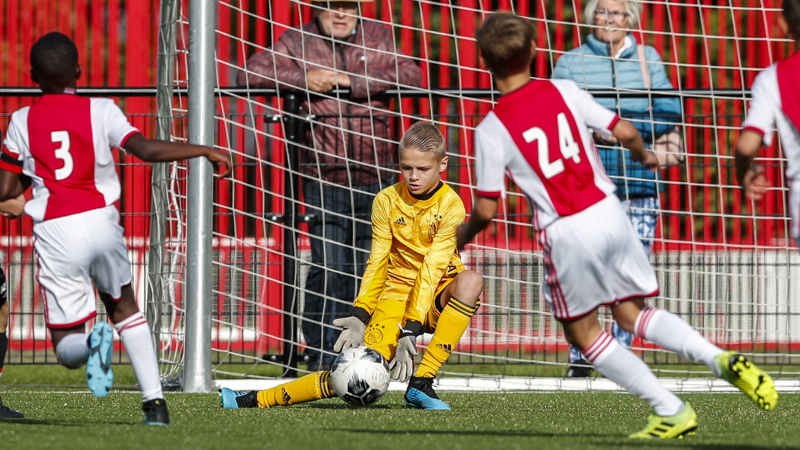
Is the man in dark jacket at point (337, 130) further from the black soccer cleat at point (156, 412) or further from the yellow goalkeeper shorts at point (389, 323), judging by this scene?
the black soccer cleat at point (156, 412)

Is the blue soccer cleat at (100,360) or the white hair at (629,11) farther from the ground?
the white hair at (629,11)

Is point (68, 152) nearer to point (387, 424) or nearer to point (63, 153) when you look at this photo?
point (63, 153)

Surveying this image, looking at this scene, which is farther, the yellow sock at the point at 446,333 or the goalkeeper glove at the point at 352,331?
the yellow sock at the point at 446,333

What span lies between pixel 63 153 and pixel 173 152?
39cm

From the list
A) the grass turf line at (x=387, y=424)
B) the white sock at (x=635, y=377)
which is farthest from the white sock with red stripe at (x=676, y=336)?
the grass turf line at (x=387, y=424)

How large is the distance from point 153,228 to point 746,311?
394cm

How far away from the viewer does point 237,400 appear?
14.8 feet

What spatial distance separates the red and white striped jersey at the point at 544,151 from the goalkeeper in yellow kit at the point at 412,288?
121cm

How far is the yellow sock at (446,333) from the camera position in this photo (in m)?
4.53

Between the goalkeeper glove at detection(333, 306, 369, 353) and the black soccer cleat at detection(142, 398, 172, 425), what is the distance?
2.81 ft

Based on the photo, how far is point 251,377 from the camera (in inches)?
251

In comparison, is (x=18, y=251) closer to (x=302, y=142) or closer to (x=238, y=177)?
(x=238, y=177)

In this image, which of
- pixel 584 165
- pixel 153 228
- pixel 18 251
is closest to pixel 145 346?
pixel 584 165

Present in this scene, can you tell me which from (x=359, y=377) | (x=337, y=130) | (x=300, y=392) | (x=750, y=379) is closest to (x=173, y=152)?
(x=359, y=377)
